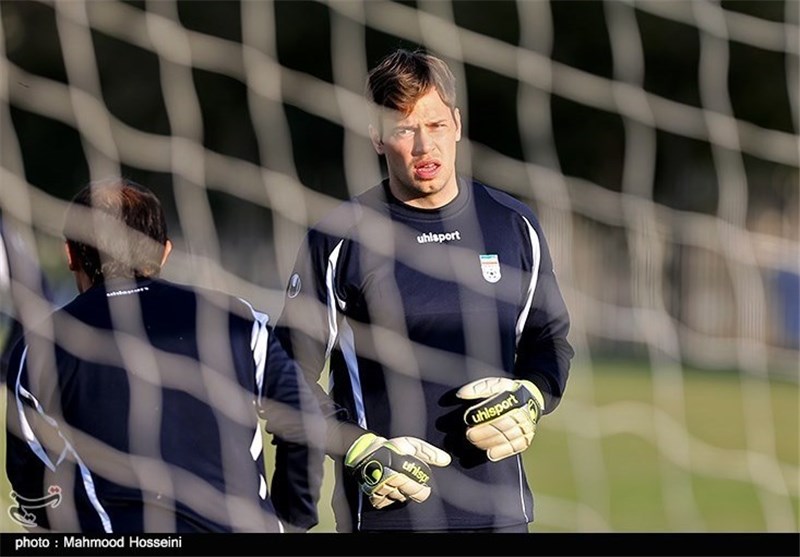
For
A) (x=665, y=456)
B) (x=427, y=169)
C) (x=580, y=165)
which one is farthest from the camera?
(x=580, y=165)

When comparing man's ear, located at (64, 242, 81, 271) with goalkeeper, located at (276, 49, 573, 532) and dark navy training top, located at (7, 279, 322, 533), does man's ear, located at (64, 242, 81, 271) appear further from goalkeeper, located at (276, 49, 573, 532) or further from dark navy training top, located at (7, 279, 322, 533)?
goalkeeper, located at (276, 49, 573, 532)

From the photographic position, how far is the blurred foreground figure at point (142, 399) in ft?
8.13

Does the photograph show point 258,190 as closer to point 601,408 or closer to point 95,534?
point 601,408

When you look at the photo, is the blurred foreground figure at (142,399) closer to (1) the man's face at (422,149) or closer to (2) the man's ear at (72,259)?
(2) the man's ear at (72,259)

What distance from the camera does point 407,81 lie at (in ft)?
8.46

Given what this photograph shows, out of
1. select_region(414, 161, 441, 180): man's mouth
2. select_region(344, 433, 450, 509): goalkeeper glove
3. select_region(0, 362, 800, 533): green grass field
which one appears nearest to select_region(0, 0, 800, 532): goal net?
select_region(0, 362, 800, 533): green grass field

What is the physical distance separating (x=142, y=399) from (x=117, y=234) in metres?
0.34

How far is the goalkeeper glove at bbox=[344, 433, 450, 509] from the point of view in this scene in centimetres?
246

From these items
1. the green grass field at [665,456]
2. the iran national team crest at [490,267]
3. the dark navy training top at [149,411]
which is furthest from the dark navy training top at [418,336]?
the green grass field at [665,456]

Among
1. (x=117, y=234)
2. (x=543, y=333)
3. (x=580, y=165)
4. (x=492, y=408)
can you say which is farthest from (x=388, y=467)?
(x=580, y=165)

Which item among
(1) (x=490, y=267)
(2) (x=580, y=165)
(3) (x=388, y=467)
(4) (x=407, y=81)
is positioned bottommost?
(3) (x=388, y=467)

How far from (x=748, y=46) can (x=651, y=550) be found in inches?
272

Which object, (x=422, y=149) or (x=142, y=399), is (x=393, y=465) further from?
(x=422, y=149)

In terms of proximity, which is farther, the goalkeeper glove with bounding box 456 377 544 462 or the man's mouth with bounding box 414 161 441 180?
the man's mouth with bounding box 414 161 441 180
